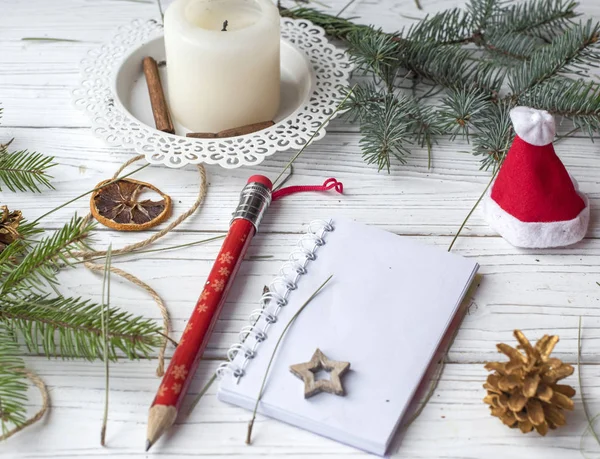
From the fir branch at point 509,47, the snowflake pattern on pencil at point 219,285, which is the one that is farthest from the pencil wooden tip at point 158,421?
the fir branch at point 509,47

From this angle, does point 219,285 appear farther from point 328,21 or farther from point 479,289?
point 328,21

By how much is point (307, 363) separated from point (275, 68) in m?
0.32

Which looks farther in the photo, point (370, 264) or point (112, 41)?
point (112, 41)

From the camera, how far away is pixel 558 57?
0.75 meters

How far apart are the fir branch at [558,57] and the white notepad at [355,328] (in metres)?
0.25

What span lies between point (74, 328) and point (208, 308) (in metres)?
0.10

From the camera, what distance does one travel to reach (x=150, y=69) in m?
0.82

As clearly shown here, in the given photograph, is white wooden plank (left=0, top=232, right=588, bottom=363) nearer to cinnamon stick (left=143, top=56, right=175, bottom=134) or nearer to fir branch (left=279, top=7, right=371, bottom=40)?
cinnamon stick (left=143, top=56, right=175, bottom=134)

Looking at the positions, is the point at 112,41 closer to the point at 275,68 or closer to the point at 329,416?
the point at 275,68

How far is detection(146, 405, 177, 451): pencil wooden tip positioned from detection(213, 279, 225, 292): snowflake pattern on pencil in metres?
0.11

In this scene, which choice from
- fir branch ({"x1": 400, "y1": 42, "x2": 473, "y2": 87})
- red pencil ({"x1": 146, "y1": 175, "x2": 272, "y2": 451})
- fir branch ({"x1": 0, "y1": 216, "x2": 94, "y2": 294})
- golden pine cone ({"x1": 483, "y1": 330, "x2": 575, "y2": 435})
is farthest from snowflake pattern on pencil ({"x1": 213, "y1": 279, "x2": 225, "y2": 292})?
fir branch ({"x1": 400, "y1": 42, "x2": 473, "y2": 87})

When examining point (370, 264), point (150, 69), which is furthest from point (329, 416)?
point (150, 69)

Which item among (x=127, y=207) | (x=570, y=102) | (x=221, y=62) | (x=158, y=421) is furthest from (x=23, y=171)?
(x=570, y=102)

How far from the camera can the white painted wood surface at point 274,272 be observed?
0.52m
